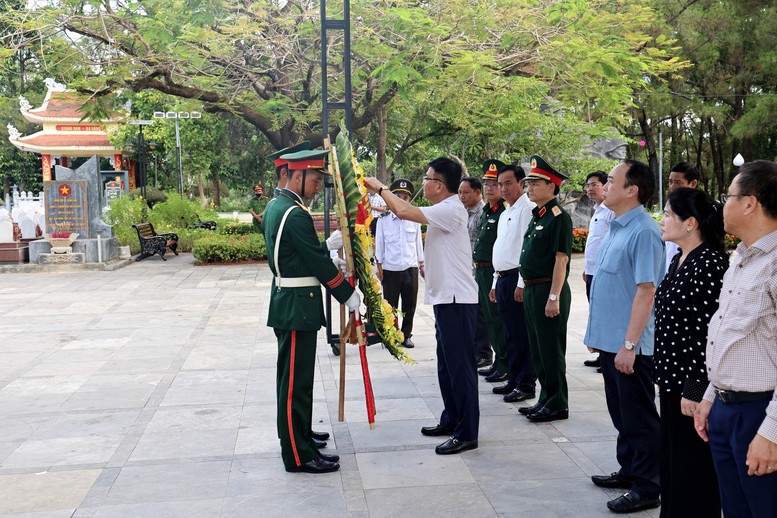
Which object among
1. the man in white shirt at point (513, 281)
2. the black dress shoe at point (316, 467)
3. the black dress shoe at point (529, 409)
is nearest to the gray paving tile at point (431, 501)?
the black dress shoe at point (316, 467)

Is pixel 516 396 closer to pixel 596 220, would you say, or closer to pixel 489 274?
pixel 489 274

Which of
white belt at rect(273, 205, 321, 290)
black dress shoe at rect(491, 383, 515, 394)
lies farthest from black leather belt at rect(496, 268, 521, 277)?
white belt at rect(273, 205, 321, 290)

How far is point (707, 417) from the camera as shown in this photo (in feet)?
8.59

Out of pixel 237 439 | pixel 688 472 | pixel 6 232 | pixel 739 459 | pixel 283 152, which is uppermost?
pixel 283 152

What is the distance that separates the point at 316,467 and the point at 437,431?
978 mm

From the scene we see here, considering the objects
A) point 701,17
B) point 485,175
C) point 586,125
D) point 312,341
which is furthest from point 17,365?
point 701,17

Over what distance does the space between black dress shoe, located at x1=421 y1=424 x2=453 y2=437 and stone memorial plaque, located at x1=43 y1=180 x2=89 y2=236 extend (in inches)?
568

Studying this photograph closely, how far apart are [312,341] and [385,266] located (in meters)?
3.48

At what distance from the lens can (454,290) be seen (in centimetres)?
473

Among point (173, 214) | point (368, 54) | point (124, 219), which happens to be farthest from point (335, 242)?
point (173, 214)

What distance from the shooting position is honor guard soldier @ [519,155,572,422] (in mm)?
5168

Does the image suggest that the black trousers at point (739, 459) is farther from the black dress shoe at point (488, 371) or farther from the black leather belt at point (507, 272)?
the black dress shoe at point (488, 371)

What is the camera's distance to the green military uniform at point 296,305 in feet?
14.3

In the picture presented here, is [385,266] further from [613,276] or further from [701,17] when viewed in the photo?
[701,17]
